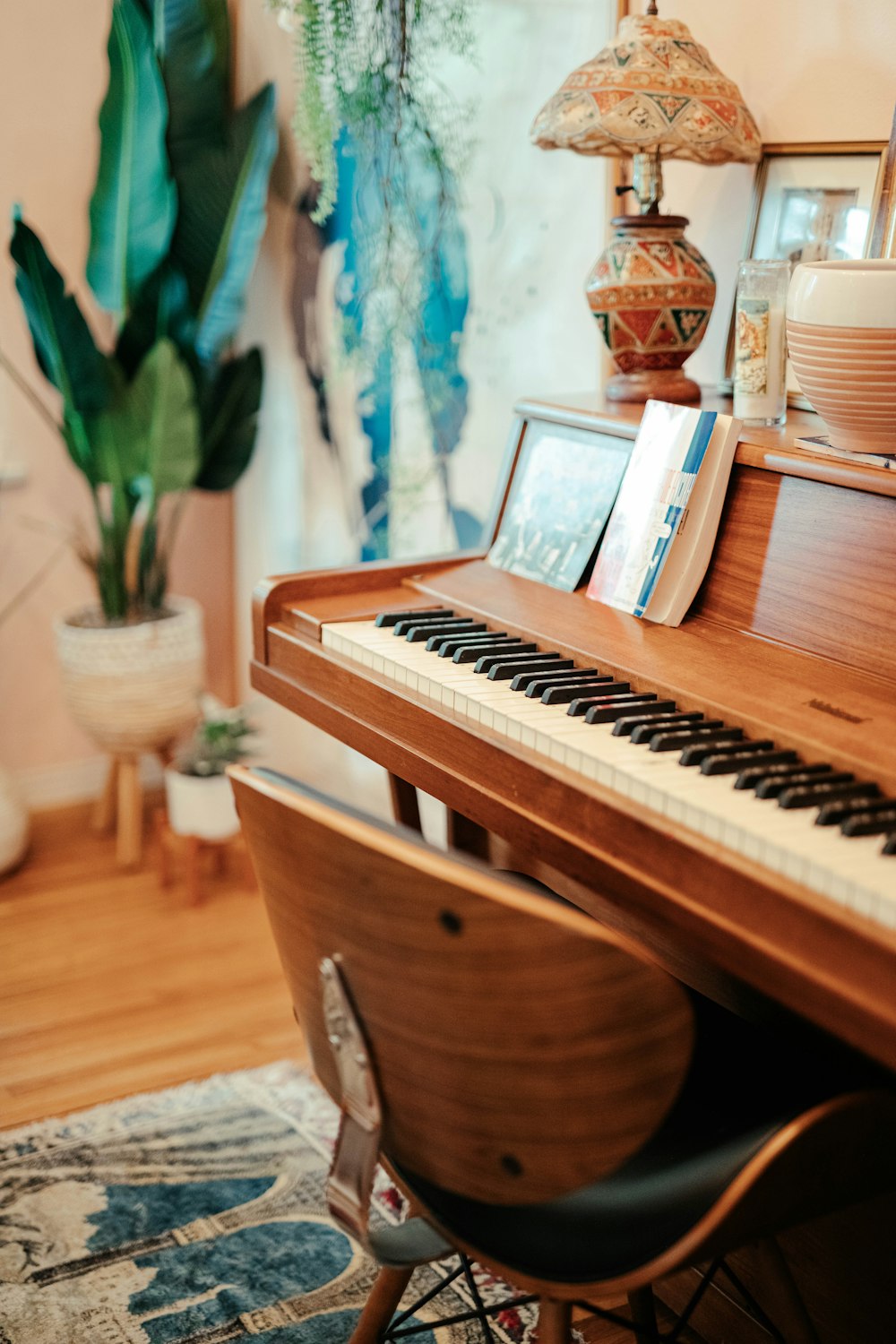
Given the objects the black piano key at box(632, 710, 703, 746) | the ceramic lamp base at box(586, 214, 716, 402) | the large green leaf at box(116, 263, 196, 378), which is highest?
the ceramic lamp base at box(586, 214, 716, 402)

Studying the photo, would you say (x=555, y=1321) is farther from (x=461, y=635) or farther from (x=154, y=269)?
(x=154, y=269)

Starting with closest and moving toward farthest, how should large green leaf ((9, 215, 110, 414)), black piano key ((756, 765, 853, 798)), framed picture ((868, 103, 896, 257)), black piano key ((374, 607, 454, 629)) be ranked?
1. black piano key ((756, 765, 853, 798))
2. framed picture ((868, 103, 896, 257))
3. black piano key ((374, 607, 454, 629))
4. large green leaf ((9, 215, 110, 414))

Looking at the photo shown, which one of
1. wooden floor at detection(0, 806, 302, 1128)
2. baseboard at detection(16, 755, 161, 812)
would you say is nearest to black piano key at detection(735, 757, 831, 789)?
wooden floor at detection(0, 806, 302, 1128)

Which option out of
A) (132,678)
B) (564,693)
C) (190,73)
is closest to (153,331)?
(190,73)

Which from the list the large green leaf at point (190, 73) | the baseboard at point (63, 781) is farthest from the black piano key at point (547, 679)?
the baseboard at point (63, 781)

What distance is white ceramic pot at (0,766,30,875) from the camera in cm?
311

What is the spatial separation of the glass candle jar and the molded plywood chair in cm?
85

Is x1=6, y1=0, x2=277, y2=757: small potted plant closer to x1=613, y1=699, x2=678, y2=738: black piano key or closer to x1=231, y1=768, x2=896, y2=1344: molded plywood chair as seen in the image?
x1=613, y1=699, x2=678, y2=738: black piano key

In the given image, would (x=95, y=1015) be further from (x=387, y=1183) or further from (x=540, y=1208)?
(x=540, y=1208)

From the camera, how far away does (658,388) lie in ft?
5.96

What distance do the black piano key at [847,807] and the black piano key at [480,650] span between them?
20.7 inches

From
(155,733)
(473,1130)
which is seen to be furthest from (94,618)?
(473,1130)

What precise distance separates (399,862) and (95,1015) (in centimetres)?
185

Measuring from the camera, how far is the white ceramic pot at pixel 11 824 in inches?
123
